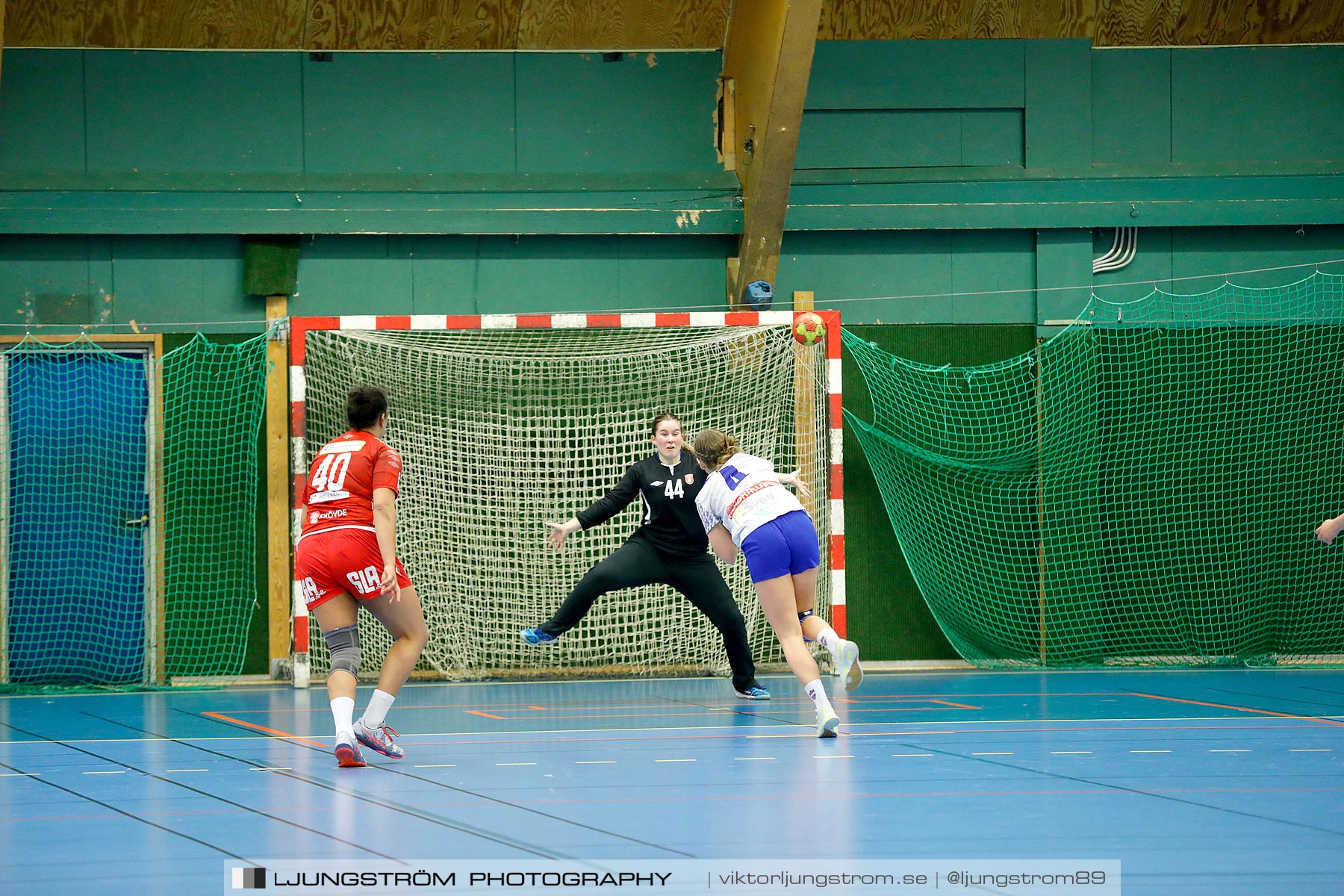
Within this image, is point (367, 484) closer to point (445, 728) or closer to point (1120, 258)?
point (445, 728)

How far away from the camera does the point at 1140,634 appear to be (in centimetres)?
1227

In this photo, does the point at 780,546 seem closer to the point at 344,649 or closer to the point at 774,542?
the point at 774,542

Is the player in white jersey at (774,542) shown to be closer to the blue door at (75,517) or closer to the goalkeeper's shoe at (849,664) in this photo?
the goalkeeper's shoe at (849,664)

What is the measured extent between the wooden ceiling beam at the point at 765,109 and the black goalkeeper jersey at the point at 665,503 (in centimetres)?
291

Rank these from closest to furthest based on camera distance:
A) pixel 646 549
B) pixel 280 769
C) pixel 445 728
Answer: pixel 280 769, pixel 445 728, pixel 646 549

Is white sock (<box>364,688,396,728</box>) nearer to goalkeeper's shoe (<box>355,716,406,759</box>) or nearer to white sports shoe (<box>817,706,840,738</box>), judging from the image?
goalkeeper's shoe (<box>355,716,406,759</box>)

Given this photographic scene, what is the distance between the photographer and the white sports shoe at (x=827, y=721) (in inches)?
282

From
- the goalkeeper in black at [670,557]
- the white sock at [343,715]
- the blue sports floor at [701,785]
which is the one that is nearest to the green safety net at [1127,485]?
the blue sports floor at [701,785]

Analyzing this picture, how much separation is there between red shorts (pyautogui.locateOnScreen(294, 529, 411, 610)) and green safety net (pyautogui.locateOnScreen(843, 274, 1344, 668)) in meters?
6.32

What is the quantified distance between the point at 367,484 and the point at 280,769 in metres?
1.39

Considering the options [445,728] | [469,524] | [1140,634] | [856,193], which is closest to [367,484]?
[445,728]

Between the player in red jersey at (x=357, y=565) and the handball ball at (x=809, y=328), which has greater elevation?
the handball ball at (x=809, y=328)

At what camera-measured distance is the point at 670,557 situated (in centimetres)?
954

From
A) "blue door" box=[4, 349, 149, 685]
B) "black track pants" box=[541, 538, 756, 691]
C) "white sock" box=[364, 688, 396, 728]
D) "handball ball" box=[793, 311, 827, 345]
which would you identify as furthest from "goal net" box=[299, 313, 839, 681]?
"white sock" box=[364, 688, 396, 728]
